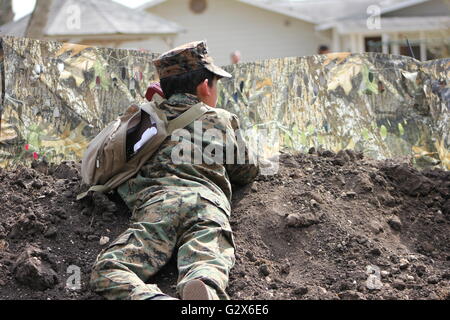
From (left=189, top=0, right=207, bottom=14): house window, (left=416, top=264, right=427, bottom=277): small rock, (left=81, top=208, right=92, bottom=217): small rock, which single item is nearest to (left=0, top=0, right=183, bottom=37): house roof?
(left=189, top=0, right=207, bottom=14): house window

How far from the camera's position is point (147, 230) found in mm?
4008

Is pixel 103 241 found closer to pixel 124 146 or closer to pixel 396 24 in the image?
pixel 124 146

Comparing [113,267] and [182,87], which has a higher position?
[182,87]

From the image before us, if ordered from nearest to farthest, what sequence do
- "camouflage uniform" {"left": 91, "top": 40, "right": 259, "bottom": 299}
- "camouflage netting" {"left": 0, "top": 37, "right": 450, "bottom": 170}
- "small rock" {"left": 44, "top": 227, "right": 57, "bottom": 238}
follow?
"camouflage uniform" {"left": 91, "top": 40, "right": 259, "bottom": 299} → "small rock" {"left": 44, "top": 227, "right": 57, "bottom": 238} → "camouflage netting" {"left": 0, "top": 37, "right": 450, "bottom": 170}

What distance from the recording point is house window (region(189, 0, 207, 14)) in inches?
961

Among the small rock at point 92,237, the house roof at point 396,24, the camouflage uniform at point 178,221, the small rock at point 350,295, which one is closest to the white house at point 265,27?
the house roof at point 396,24

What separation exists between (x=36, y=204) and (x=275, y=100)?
8.04 ft

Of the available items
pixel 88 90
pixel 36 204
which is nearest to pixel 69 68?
pixel 88 90

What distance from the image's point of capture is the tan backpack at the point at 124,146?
14.6 ft

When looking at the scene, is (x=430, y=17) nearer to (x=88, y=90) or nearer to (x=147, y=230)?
(x=88, y=90)

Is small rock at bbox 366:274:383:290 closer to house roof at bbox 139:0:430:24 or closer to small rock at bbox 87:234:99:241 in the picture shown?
small rock at bbox 87:234:99:241

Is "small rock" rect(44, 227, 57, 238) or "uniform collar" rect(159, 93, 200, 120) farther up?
"uniform collar" rect(159, 93, 200, 120)

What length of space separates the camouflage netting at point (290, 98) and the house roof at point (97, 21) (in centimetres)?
1206
